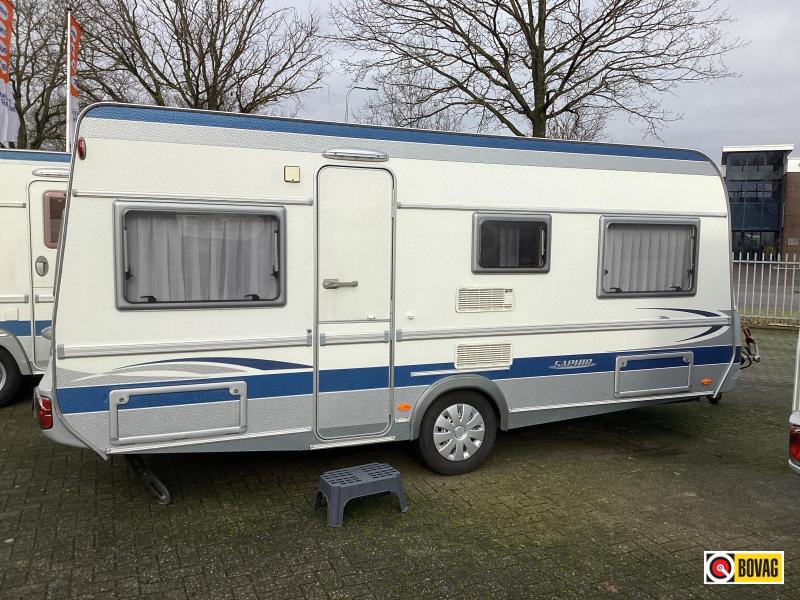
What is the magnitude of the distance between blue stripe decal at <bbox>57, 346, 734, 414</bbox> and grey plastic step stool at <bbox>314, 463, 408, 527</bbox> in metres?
0.61

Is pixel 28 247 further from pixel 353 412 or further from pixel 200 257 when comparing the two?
pixel 353 412

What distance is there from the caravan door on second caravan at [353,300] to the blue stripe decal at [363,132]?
0.30m

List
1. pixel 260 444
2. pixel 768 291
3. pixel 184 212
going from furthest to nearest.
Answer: pixel 768 291
pixel 260 444
pixel 184 212

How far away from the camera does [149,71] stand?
14070 mm

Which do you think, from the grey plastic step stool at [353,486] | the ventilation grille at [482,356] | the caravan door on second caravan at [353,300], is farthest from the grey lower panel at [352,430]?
the ventilation grille at [482,356]

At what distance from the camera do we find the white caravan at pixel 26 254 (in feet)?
23.0

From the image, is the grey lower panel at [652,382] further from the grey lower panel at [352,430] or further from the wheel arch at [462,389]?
the grey lower panel at [352,430]

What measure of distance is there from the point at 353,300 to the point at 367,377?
586 millimetres

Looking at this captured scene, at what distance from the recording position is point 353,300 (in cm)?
484

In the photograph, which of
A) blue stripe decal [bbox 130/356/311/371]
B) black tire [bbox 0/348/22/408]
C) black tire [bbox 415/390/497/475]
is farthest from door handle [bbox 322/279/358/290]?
black tire [bbox 0/348/22/408]

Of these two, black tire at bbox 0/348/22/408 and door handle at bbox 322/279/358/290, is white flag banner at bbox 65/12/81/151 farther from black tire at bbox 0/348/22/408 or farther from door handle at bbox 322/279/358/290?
door handle at bbox 322/279/358/290

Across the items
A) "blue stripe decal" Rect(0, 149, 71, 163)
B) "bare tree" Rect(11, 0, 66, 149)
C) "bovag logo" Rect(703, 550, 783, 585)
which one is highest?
"bare tree" Rect(11, 0, 66, 149)

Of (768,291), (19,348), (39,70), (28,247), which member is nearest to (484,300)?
(28,247)

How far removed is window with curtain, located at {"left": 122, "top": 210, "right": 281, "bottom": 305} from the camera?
4.28 meters
